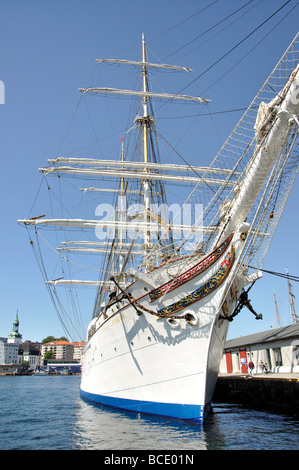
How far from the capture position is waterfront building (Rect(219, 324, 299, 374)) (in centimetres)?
1753

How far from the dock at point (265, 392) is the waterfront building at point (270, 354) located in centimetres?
149

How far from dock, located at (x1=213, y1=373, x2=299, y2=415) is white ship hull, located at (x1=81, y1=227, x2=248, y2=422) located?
424 centimetres

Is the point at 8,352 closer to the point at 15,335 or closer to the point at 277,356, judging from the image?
the point at 15,335

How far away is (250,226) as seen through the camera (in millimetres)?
9422

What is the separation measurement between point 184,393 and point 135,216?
10.5 meters

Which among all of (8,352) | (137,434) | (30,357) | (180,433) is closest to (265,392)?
(180,433)

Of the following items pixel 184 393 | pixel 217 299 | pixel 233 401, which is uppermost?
pixel 217 299

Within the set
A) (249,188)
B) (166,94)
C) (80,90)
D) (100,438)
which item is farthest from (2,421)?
(166,94)

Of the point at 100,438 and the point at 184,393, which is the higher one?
the point at 184,393

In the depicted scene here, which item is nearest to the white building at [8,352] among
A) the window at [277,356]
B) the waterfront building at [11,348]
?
the waterfront building at [11,348]

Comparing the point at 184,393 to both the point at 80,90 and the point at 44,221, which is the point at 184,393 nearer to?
the point at 44,221

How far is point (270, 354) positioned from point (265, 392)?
213 inches

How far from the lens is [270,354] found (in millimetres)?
19953

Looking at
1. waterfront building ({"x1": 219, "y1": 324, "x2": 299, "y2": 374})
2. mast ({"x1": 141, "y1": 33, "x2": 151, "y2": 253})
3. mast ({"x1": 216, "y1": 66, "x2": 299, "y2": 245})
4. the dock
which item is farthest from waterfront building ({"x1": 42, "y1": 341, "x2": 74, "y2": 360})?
mast ({"x1": 216, "y1": 66, "x2": 299, "y2": 245})
